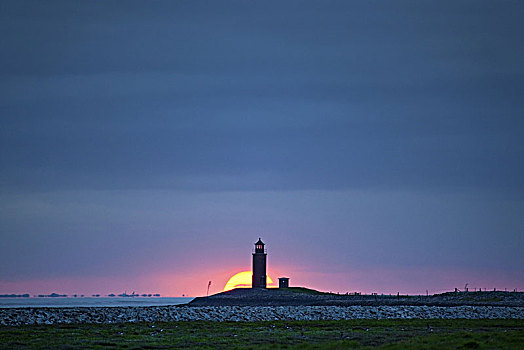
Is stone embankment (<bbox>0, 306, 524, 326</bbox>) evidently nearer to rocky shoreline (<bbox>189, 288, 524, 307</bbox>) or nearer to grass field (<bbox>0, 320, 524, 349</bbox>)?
grass field (<bbox>0, 320, 524, 349</bbox>)

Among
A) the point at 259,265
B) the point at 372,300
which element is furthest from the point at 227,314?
the point at 259,265

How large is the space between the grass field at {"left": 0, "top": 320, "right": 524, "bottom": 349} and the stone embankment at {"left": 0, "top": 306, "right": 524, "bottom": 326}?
2.89m

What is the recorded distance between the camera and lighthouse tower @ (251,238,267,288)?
388 feet

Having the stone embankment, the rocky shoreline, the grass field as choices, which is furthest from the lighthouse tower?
the grass field

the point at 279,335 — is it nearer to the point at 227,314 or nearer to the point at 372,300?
the point at 227,314

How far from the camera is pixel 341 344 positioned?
1302 inches

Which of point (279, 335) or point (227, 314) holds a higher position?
point (227, 314)

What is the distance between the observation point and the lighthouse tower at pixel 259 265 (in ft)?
388

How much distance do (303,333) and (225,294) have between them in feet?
252

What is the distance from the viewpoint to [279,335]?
38.9 metres

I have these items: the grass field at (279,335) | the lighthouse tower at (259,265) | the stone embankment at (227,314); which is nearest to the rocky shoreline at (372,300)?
the lighthouse tower at (259,265)

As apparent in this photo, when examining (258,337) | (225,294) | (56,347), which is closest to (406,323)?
(258,337)

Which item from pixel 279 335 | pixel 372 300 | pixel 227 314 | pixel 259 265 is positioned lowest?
pixel 279 335

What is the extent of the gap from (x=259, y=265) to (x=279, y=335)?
79.8 m
